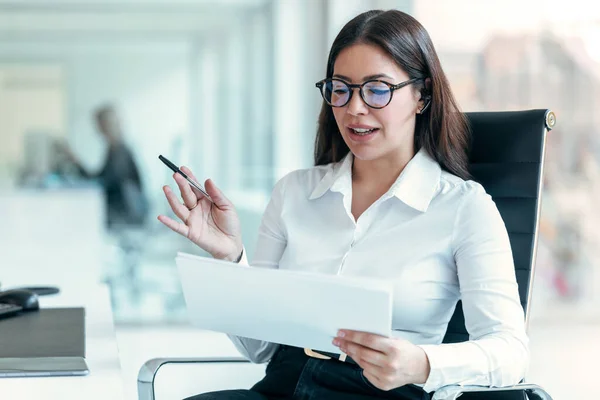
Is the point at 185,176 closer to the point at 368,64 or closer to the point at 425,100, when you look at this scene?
the point at 368,64

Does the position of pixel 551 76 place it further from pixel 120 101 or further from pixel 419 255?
pixel 419 255

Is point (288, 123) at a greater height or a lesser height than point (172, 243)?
greater

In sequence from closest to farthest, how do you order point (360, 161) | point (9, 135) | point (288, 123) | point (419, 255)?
point (419, 255)
point (360, 161)
point (9, 135)
point (288, 123)

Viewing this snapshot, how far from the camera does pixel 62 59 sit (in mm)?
4391

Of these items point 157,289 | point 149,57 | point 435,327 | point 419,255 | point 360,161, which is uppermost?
point 149,57

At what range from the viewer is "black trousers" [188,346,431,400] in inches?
61.4

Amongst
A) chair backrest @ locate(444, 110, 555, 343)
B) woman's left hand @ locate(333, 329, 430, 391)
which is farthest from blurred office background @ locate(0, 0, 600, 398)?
woman's left hand @ locate(333, 329, 430, 391)

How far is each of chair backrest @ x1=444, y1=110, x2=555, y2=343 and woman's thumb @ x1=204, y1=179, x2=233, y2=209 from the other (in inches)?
22.1

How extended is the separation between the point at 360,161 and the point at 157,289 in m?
3.10

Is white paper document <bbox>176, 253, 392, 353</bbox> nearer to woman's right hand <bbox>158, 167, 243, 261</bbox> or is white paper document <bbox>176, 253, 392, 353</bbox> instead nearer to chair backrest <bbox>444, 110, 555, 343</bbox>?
woman's right hand <bbox>158, 167, 243, 261</bbox>

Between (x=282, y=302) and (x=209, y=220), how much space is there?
0.45 m

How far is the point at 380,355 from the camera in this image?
1.27 m

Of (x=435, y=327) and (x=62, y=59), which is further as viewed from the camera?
(x=62, y=59)

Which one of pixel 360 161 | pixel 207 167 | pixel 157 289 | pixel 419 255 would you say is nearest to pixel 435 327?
pixel 419 255
